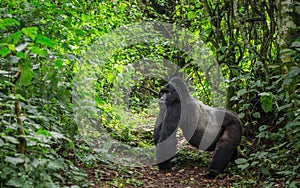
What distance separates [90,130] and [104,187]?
1.24 m

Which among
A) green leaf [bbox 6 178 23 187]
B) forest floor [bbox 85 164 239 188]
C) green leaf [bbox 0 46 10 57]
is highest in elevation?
green leaf [bbox 0 46 10 57]

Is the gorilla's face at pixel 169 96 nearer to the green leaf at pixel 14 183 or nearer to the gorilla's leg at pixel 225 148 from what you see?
the gorilla's leg at pixel 225 148

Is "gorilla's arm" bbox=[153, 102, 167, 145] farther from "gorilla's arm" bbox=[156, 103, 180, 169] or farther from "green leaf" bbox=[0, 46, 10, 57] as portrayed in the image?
"green leaf" bbox=[0, 46, 10, 57]

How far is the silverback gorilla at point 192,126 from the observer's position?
407 cm

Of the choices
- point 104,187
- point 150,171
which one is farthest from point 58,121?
point 150,171

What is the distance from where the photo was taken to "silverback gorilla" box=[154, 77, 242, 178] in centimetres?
407

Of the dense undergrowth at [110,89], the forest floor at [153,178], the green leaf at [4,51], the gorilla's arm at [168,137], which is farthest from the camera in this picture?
the gorilla's arm at [168,137]

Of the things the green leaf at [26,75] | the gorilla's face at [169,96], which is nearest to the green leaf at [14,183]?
the green leaf at [26,75]

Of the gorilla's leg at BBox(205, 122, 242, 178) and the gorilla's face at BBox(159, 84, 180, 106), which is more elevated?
the gorilla's face at BBox(159, 84, 180, 106)

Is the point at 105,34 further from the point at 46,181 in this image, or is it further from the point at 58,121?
the point at 46,181

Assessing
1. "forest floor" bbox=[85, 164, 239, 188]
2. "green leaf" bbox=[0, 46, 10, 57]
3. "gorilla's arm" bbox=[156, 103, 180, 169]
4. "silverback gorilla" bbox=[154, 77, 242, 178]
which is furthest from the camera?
"gorilla's arm" bbox=[156, 103, 180, 169]

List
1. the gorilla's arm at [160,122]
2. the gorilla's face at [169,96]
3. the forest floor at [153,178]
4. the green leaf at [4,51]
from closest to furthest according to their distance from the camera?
the green leaf at [4,51] → the forest floor at [153,178] → the gorilla's face at [169,96] → the gorilla's arm at [160,122]

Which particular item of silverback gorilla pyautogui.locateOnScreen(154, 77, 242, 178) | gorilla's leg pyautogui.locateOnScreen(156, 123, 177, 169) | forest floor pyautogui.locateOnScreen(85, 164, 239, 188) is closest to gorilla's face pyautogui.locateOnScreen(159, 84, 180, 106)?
silverback gorilla pyautogui.locateOnScreen(154, 77, 242, 178)

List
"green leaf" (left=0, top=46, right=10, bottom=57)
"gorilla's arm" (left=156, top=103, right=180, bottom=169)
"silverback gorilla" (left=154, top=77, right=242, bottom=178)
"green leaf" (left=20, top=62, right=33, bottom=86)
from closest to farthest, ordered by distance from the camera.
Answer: "green leaf" (left=0, top=46, right=10, bottom=57)
"green leaf" (left=20, top=62, right=33, bottom=86)
"silverback gorilla" (left=154, top=77, right=242, bottom=178)
"gorilla's arm" (left=156, top=103, right=180, bottom=169)
